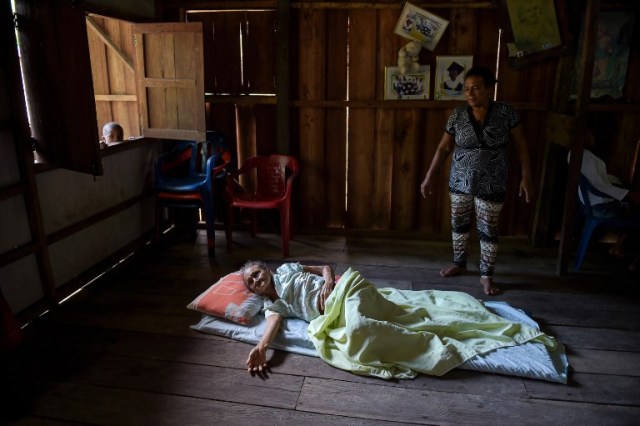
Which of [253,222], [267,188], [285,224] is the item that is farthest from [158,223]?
[285,224]

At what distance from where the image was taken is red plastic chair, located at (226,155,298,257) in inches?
157

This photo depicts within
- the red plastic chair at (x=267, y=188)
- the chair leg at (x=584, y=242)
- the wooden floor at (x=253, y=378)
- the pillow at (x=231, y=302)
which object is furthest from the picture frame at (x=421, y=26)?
the pillow at (x=231, y=302)

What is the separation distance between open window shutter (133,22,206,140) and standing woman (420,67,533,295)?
A: 1.89 metres

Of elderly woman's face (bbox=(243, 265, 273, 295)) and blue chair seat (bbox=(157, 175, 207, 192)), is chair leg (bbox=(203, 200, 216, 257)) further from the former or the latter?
elderly woman's face (bbox=(243, 265, 273, 295))

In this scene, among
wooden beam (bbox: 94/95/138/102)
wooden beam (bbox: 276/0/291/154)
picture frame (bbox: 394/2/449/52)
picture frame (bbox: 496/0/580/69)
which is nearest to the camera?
picture frame (bbox: 496/0/580/69)

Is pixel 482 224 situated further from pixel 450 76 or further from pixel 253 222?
pixel 253 222

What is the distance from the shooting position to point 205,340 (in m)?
2.76

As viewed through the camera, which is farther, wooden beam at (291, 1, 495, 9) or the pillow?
wooden beam at (291, 1, 495, 9)

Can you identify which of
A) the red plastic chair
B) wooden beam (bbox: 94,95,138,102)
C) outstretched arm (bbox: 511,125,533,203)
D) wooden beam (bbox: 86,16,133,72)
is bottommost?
the red plastic chair

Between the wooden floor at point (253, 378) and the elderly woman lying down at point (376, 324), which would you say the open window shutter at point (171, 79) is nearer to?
the wooden floor at point (253, 378)

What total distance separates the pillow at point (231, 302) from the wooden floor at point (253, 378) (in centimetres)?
13

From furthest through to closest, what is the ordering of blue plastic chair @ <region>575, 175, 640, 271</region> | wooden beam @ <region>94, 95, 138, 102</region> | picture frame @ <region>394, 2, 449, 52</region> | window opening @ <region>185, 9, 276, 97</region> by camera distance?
wooden beam @ <region>94, 95, 138, 102</region> < window opening @ <region>185, 9, 276, 97</region> < picture frame @ <region>394, 2, 449, 52</region> < blue plastic chair @ <region>575, 175, 640, 271</region>

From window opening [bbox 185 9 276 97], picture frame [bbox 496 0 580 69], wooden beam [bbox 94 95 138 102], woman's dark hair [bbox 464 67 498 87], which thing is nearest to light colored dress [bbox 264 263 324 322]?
woman's dark hair [bbox 464 67 498 87]

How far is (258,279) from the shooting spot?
2.83 metres
